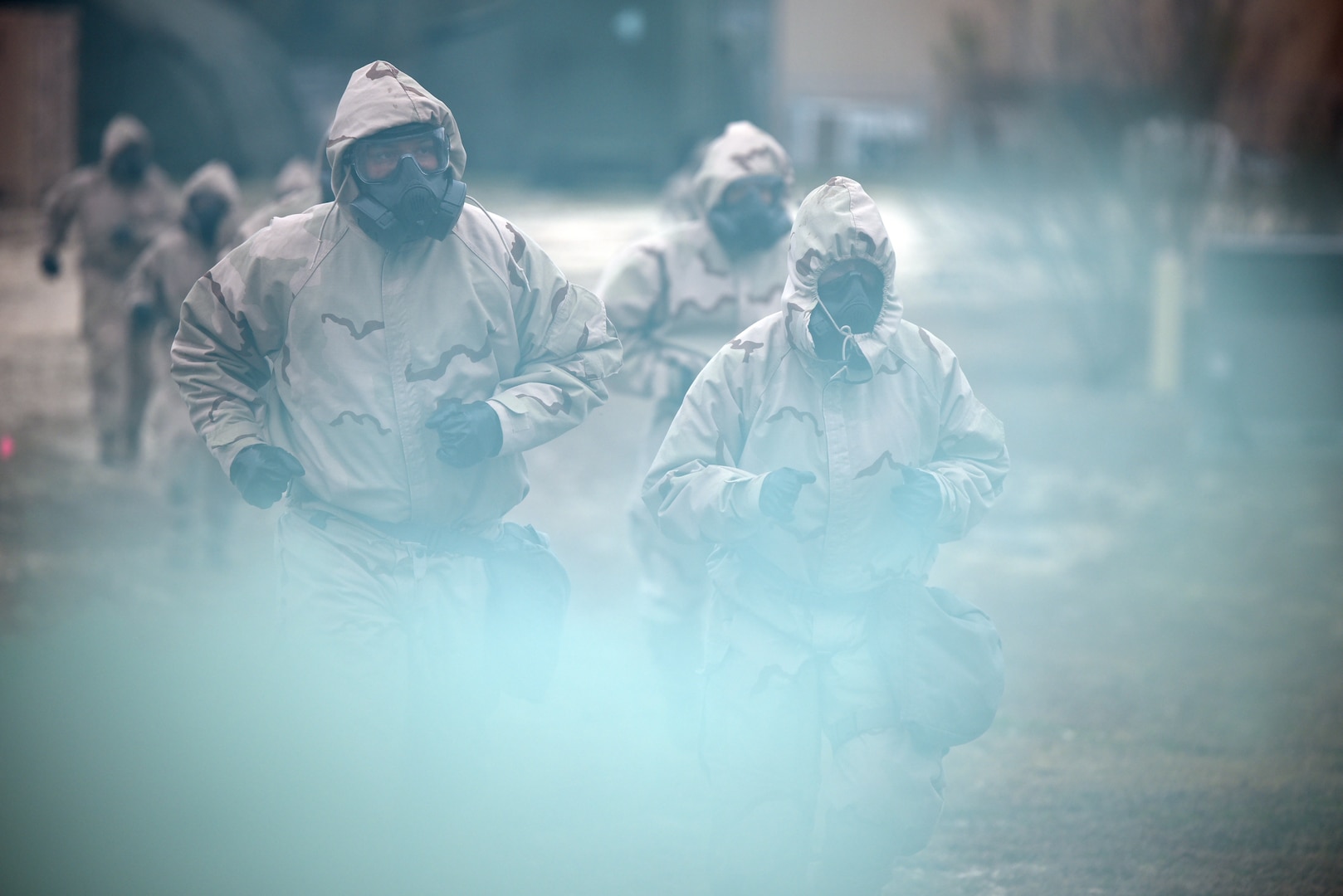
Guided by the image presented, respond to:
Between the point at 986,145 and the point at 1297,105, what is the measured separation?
3145 mm

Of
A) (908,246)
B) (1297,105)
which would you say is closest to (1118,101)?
(1297,105)

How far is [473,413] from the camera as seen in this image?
3.62 meters

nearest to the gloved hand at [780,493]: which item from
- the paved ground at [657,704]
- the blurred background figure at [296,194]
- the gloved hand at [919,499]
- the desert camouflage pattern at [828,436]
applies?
the desert camouflage pattern at [828,436]

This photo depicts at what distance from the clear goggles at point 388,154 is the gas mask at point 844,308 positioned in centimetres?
93

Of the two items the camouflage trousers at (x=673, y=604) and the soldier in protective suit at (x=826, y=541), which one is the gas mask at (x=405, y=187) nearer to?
the soldier in protective suit at (x=826, y=541)

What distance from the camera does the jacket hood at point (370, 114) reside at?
3.63m

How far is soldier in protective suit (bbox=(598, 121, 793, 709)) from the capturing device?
507 cm

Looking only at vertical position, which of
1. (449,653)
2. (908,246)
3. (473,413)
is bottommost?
(908,246)

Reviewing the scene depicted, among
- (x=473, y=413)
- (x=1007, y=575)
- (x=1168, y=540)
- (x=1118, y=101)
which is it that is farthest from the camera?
(x=1118, y=101)

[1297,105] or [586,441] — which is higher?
[1297,105]

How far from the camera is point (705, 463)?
12.0ft

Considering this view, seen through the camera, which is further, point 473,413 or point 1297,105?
point 1297,105

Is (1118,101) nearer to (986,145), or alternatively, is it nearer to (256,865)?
(986,145)

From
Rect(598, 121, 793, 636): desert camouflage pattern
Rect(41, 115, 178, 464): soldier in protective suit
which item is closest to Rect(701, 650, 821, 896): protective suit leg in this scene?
Rect(598, 121, 793, 636): desert camouflage pattern
